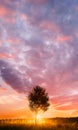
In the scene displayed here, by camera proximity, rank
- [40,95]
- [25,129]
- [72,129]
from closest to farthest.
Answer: [72,129], [25,129], [40,95]

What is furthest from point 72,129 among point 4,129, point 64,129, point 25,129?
point 4,129

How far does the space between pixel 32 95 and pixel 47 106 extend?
21.7 feet

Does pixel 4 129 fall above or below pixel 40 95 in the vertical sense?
below

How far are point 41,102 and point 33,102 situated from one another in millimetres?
2760

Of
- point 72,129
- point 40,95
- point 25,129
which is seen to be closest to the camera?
point 72,129

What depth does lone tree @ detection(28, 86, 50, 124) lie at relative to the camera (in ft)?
322

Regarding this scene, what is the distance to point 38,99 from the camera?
323 feet

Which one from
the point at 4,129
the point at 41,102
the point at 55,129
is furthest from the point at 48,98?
the point at 55,129

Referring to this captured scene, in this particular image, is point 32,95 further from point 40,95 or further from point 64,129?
point 64,129

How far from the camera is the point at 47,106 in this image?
100m

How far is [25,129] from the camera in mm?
50219

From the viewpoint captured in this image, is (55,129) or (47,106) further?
(47,106)

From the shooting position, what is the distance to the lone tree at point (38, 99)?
98188 millimetres

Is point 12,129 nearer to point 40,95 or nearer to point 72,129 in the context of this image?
point 72,129
